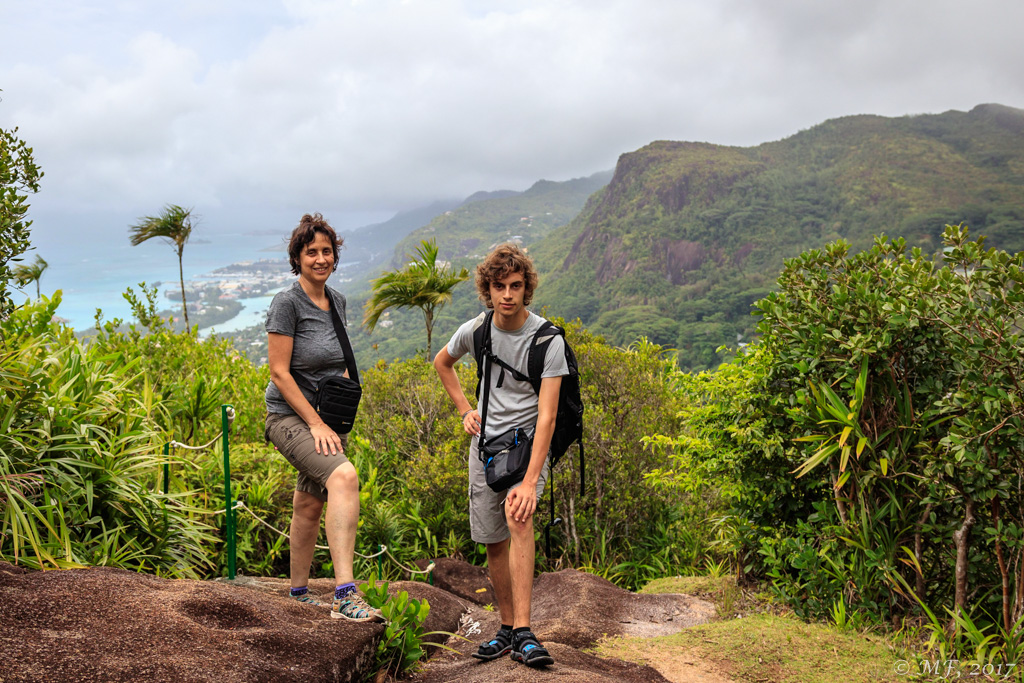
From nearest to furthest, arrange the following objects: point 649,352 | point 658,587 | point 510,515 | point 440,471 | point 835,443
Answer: point 510,515, point 835,443, point 658,587, point 440,471, point 649,352

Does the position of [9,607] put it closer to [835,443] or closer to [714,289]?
[835,443]

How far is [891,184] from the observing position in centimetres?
7238

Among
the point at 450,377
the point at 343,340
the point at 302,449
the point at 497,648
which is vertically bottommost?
the point at 497,648

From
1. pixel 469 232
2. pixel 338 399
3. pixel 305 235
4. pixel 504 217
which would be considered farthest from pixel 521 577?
A: pixel 504 217

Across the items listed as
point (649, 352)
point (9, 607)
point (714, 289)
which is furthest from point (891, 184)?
point (9, 607)

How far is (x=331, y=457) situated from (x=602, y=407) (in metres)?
3.45

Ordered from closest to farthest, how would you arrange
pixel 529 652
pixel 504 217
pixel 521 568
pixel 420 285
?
pixel 529 652 < pixel 521 568 < pixel 420 285 < pixel 504 217

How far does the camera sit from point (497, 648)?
300 centimetres

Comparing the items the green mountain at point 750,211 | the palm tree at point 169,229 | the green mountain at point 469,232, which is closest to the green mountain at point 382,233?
the green mountain at point 469,232

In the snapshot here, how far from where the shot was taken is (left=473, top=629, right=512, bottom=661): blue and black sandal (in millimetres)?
2988

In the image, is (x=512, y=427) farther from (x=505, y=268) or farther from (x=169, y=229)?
(x=169, y=229)

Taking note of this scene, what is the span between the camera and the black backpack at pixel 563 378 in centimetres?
288

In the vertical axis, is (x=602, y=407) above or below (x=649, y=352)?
below

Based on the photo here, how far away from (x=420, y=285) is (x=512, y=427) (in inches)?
251
